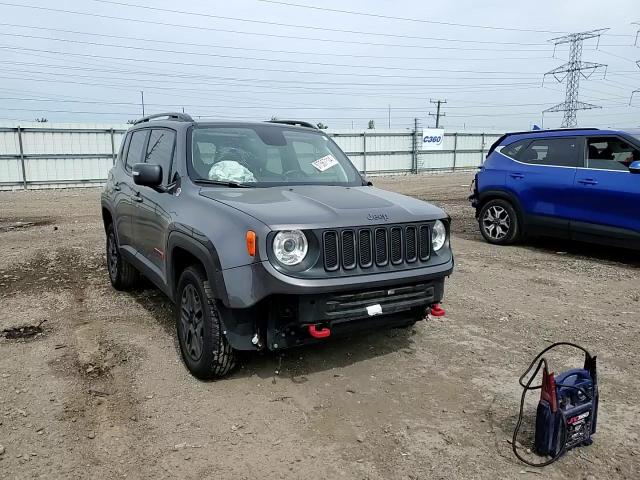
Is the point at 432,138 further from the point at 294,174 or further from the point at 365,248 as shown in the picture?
the point at 365,248

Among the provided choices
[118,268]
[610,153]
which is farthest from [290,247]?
[610,153]

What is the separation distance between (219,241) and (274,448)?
128cm

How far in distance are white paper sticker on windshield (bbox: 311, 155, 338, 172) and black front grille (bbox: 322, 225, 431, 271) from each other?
1340 mm

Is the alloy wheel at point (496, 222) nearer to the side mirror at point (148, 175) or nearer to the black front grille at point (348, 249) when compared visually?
the black front grille at point (348, 249)

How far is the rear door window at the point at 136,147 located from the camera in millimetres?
5438

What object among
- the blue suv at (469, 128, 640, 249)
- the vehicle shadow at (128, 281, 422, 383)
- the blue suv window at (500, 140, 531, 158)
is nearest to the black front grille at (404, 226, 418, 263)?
the vehicle shadow at (128, 281, 422, 383)

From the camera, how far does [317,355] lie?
416cm

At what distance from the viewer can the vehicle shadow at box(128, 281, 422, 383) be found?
3.86 metres

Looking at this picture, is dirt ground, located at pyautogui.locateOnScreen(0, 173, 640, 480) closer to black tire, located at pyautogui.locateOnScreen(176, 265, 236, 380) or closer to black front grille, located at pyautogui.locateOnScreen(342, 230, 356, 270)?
black tire, located at pyautogui.locateOnScreen(176, 265, 236, 380)

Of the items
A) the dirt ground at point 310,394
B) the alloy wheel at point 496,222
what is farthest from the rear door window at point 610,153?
the dirt ground at point 310,394

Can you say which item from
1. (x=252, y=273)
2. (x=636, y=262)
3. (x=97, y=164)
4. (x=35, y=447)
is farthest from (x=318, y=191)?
(x=97, y=164)

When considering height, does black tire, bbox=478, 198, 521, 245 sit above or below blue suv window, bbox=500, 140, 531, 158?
below

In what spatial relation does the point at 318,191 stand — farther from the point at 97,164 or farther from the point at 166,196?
the point at 97,164

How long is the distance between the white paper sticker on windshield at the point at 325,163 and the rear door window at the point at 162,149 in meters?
1.24
